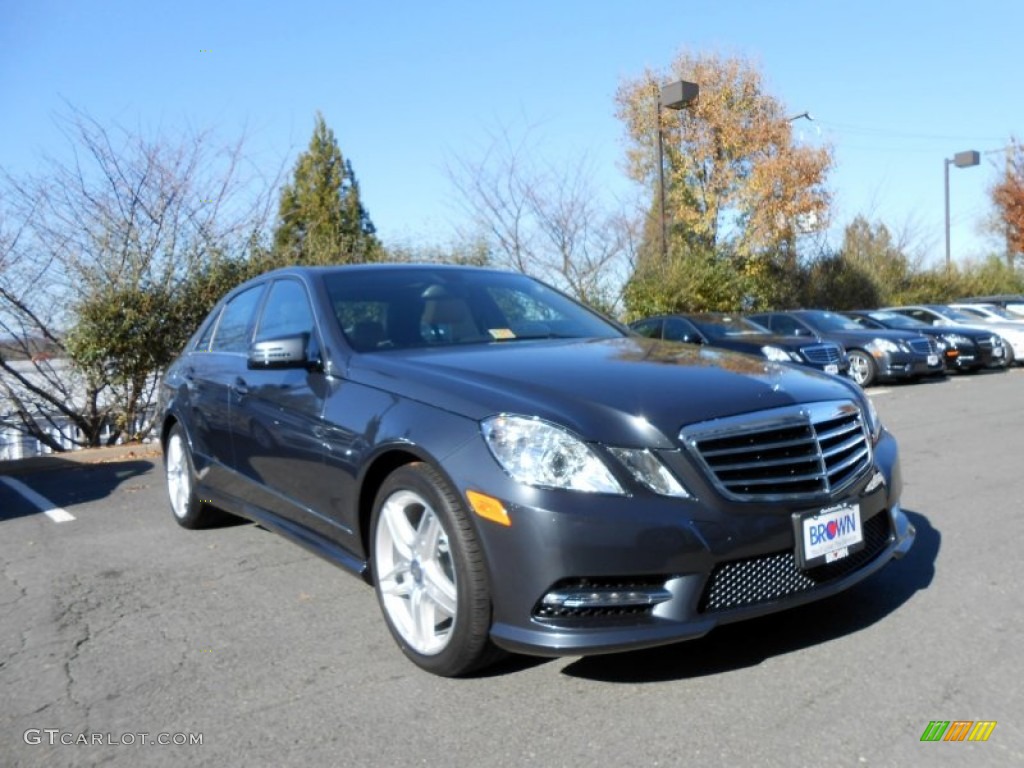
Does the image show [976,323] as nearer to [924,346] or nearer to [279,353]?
[924,346]

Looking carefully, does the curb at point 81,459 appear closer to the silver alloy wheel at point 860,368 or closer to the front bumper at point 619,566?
the front bumper at point 619,566

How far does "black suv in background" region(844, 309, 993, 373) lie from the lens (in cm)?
1695

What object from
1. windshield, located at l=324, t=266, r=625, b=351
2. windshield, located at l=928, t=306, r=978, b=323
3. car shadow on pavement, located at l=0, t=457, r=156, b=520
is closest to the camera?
windshield, located at l=324, t=266, r=625, b=351

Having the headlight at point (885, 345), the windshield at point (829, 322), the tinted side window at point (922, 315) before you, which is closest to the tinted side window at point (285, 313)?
the headlight at point (885, 345)

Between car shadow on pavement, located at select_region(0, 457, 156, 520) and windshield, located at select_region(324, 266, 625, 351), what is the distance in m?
3.72

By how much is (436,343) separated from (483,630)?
1533 mm

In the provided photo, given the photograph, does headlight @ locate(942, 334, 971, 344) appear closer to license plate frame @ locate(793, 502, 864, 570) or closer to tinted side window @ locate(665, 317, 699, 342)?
tinted side window @ locate(665, 317, 699, 342)

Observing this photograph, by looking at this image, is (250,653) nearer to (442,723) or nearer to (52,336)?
(442,723)

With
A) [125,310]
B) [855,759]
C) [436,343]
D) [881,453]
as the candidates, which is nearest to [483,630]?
[855,759]

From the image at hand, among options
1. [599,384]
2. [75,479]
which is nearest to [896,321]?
[75,479]

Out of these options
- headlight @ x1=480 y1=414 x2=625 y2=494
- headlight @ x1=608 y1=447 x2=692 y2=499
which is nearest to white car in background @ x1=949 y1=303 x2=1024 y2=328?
headlight @ x1=608 y1=447 x2=692 y2=499

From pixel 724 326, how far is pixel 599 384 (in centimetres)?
1150

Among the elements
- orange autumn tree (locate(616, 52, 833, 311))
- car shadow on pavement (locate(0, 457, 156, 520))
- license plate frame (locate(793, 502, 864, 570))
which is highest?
orange autumn tree (locate(616, 52, 833, 311))

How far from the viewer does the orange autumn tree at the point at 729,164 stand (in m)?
24.5
